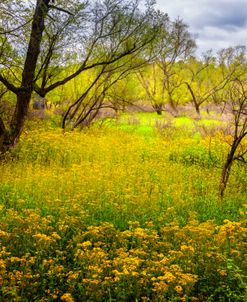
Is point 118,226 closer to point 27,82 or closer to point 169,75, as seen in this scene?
point 27,82

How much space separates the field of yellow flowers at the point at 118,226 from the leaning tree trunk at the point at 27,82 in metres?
0.57

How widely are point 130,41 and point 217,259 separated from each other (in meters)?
13.3

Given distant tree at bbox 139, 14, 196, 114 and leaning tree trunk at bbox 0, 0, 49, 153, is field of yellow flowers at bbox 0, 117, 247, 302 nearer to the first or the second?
leaning tree trunk at bbox 0, 0, 49, 153

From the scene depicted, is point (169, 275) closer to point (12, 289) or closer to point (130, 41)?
point (12, 289)

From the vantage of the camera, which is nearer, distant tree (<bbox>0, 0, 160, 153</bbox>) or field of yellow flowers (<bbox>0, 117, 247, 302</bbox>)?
field of yellow flowers (<bbox>0, 117, 247, 302</bbox>)

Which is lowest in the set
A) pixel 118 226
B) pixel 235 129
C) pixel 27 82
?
pixel 118 226

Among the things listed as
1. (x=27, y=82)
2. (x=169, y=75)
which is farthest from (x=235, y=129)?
(x=169, y=75)

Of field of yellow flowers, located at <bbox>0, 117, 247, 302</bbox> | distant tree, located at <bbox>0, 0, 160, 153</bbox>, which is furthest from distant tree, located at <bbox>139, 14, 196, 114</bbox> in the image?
field of yellow flowers, located at <bbox>0, 117, 247, 302</bbox>

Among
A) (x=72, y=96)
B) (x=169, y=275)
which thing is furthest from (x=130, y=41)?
(x=169, y=275)

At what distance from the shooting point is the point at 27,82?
12.5 meters

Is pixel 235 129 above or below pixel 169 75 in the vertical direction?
below

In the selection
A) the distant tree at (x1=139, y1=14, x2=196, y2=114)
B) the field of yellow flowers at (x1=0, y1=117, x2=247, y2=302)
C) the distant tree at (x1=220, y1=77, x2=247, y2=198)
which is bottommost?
the field of yellow flowers at (x1=0, y1=117, x2=247, y2=302)

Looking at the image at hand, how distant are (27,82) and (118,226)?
718cm

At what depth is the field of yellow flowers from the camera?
15.7 feet
